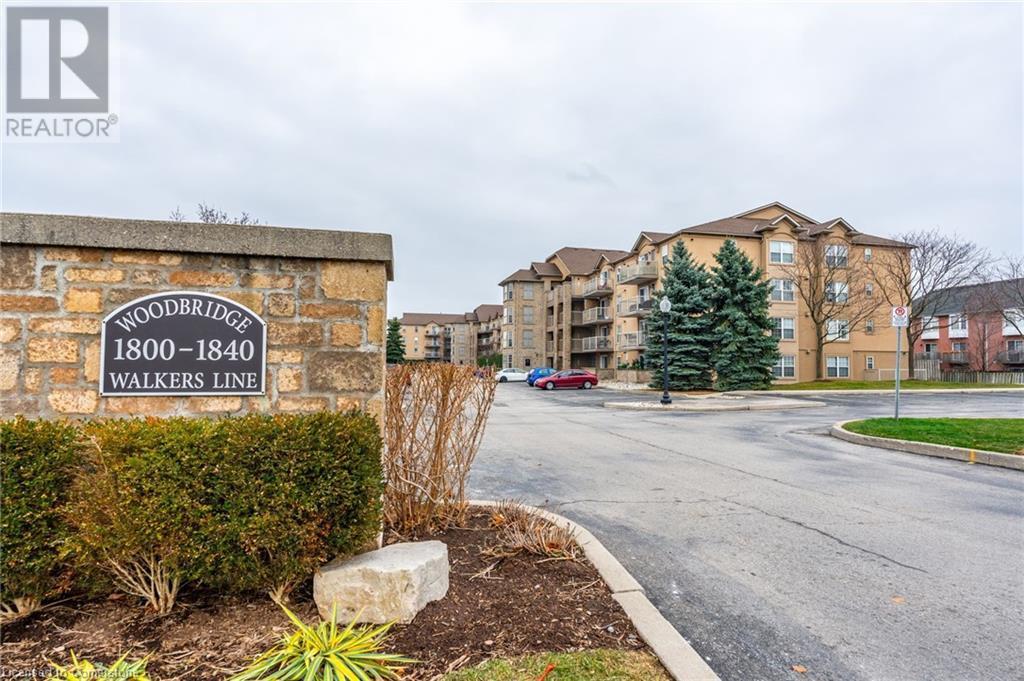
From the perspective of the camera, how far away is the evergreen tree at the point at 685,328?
29578 millimetres

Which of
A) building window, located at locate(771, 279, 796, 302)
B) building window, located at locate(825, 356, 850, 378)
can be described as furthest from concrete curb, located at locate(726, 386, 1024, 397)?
building window, located at locate(771, 279, 796, 302)

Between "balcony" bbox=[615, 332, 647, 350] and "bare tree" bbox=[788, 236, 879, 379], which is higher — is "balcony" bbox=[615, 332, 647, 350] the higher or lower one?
the lower one

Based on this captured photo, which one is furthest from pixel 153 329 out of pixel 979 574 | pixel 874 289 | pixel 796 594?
pixel 874 289

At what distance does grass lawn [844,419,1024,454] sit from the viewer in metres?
8.97

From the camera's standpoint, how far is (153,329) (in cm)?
335

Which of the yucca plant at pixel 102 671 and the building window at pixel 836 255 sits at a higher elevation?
the building window at pixel 836 255

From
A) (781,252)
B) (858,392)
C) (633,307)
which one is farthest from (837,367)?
(633,307)

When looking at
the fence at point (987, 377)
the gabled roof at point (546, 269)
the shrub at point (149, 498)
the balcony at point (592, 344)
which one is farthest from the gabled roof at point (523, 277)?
the shrub at point (149, 498)

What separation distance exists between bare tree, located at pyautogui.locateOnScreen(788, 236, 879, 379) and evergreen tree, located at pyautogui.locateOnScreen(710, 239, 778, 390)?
7.12 metres

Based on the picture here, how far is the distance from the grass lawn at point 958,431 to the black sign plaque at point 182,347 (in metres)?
10.7

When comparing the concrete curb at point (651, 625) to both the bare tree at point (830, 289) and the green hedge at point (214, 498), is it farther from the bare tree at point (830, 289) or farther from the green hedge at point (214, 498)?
the bare tree at point (830, 289)

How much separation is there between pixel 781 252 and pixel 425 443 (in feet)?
119

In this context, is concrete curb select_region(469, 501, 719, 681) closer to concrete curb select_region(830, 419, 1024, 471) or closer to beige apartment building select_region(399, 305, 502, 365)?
concrete curb select_region(830, 419, 1024, 471)

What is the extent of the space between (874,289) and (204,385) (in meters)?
42.5
